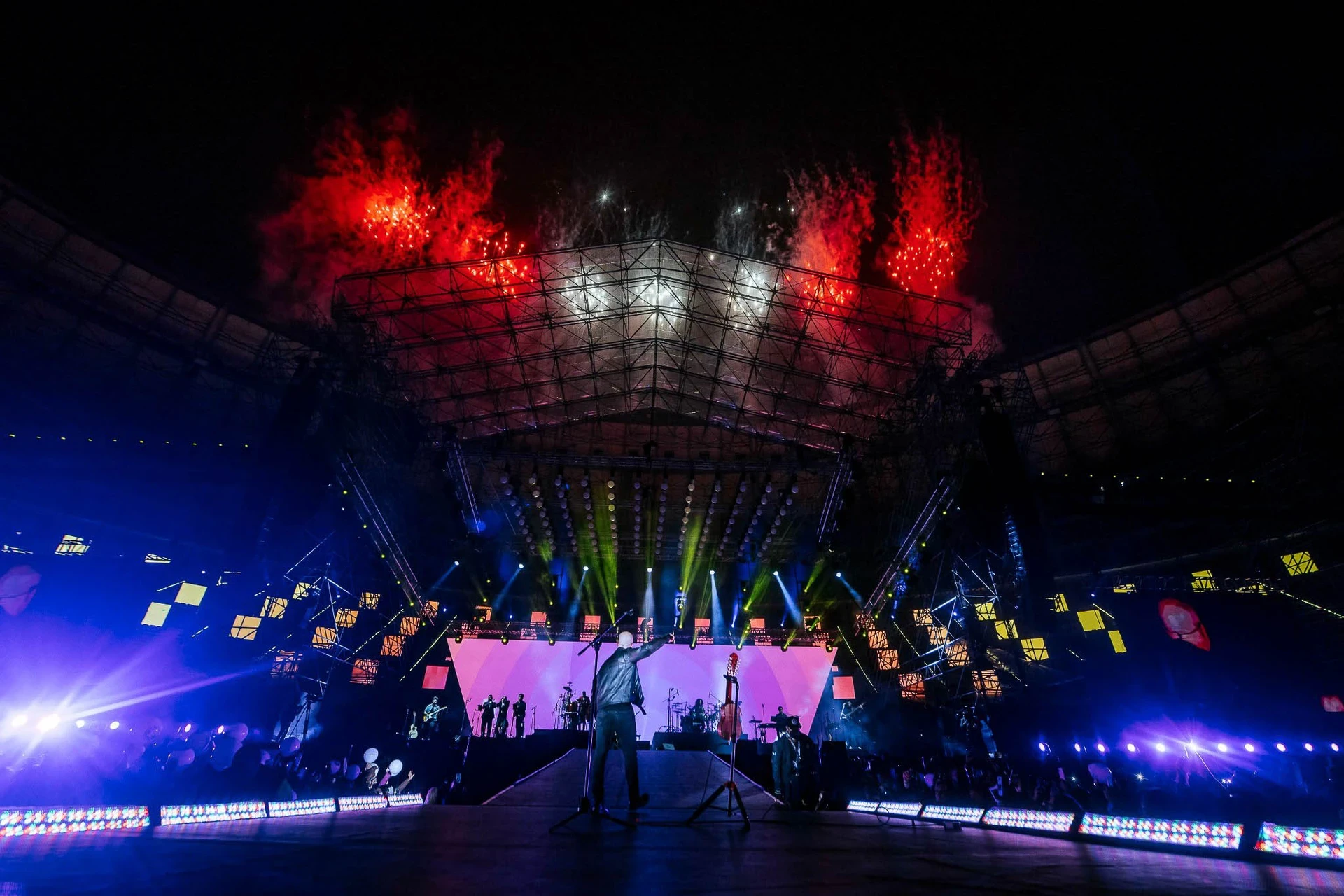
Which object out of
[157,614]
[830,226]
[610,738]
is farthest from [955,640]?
[157,614]

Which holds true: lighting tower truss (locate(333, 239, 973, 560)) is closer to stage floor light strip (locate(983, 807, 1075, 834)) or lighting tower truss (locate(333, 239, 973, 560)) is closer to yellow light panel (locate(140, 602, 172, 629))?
yellow light panel (locate(140, 602, 172, 629))

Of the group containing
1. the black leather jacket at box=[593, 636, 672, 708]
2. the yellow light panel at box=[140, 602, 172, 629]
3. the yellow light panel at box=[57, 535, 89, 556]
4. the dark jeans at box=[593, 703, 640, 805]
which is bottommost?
the dark jeans at box=[593, 703, 640, 805]

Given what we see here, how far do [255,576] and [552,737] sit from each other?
8.20 meters

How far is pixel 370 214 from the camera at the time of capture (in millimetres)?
13406

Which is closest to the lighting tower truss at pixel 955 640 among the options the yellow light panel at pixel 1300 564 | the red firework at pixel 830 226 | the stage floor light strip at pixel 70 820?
the yellow light panel at pixel 1300 564

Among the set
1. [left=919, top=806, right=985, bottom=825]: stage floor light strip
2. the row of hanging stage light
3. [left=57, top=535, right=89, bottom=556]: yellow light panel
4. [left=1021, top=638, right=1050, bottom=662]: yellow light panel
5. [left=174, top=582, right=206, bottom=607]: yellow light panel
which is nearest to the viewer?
[left=919, top=806, right=985, bottom=825]: stage floor light strip

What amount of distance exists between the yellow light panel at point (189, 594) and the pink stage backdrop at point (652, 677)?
975cm

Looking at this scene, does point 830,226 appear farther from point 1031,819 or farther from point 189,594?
point 189,594

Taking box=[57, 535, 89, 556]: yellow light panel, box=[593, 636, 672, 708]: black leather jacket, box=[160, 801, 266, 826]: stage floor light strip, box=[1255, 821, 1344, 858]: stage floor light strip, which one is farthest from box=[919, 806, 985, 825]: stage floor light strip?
box=[57, 535, 89, 556]: yellow light panel

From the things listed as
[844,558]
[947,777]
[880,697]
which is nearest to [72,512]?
[947,777]

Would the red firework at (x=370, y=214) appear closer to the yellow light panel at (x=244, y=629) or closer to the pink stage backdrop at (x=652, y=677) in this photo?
the yellow light panel at (x=244, y=629)

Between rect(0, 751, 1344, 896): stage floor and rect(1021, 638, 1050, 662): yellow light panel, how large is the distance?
1337cm

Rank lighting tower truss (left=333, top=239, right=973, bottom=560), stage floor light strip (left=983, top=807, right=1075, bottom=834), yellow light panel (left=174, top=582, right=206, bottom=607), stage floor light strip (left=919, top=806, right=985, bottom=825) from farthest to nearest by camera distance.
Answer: lighting tower truss (left=333, top=239, right=973, bottom=560), yellow light panel (left=174, top=582, right=206, bottom=607), stage floor light strip (left=919, top=806, right=985, bottom=825), stage floor light strip (left=983, top=807, right=1075, bottom=834)

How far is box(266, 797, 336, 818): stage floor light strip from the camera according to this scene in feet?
17.0
